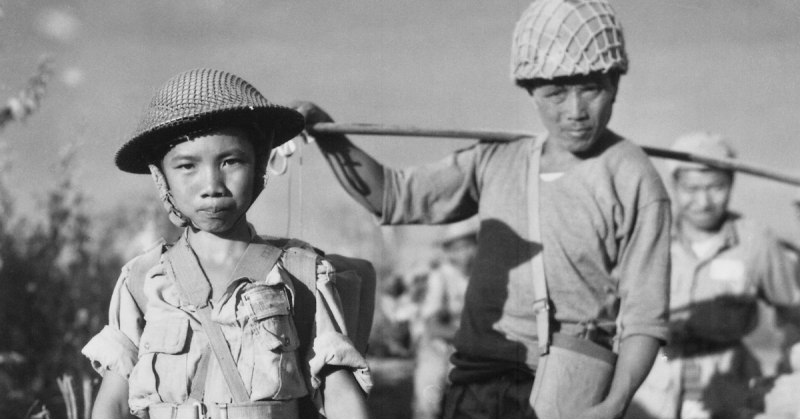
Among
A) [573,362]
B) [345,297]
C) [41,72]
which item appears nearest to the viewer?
[345,297]

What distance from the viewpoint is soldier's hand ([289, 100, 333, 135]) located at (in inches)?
166

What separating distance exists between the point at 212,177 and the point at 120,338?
57 centimetres

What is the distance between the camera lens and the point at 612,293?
416 cm

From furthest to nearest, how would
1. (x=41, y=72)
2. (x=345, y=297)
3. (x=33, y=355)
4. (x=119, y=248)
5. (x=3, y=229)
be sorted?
(x=119, y=248)
(x=3, y=229)
(x=33, y=355)
(x=41, y=72)
(x=345, y=297)

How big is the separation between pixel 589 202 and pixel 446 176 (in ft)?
2.09

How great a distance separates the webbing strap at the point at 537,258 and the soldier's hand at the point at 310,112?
891 mm

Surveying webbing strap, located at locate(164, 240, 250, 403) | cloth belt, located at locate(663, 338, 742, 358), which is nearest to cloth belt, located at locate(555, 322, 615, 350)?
webbing strap, located at locate(164, 240, 250, 403)

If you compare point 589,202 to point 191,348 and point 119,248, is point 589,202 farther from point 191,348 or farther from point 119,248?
point 119,248

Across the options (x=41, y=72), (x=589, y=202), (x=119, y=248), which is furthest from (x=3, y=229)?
(x=589, y=202)

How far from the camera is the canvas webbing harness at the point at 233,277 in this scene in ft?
9.69

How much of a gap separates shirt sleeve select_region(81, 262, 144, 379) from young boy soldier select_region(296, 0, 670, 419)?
1.35m

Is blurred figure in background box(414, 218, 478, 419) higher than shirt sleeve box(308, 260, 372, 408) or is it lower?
lower

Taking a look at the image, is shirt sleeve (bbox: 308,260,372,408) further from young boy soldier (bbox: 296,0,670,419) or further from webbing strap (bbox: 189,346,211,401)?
young boy soldier (bbox: 296,0,670,419)

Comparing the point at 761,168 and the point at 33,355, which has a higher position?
the point at 761,168
